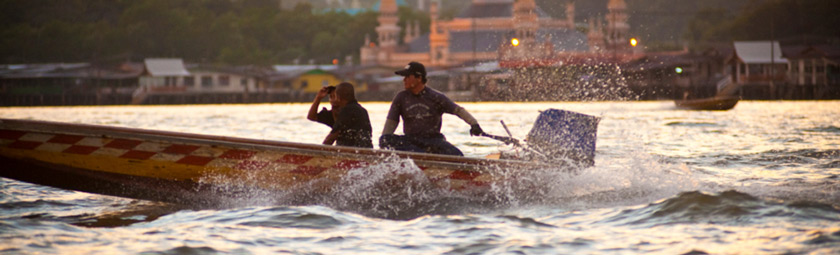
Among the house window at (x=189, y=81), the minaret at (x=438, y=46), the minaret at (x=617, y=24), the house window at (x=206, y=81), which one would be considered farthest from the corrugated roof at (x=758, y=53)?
the house window at (x=189, y=81)

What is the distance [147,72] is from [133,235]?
73628 millimetres

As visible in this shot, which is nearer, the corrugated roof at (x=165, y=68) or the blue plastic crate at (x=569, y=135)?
the blue plastic crate at (x=569, y=135)

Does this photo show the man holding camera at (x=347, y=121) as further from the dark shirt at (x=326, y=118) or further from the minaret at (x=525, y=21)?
the minaret at (x=525, y=21)

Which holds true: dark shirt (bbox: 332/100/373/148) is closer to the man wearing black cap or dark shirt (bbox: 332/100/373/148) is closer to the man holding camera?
the man holding camera

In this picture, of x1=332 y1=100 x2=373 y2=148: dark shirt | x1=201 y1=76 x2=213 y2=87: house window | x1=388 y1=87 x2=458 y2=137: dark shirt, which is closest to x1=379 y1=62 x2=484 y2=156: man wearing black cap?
x1=388 y1=87 x2=458 y2=137: dark shirt

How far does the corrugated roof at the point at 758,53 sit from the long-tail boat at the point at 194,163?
64919 millimetres

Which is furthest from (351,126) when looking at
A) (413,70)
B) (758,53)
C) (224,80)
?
(224,80)

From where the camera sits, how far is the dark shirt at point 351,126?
10266mm

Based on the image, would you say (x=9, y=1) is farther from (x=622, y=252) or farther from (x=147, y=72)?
(x=622, y=252)

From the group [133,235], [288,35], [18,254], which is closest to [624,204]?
[133,235]

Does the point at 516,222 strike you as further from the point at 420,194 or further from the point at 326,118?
the point at 326,118

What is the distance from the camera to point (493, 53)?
320ft

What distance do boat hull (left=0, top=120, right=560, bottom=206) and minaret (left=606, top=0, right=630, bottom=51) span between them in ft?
297

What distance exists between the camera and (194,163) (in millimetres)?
9758
